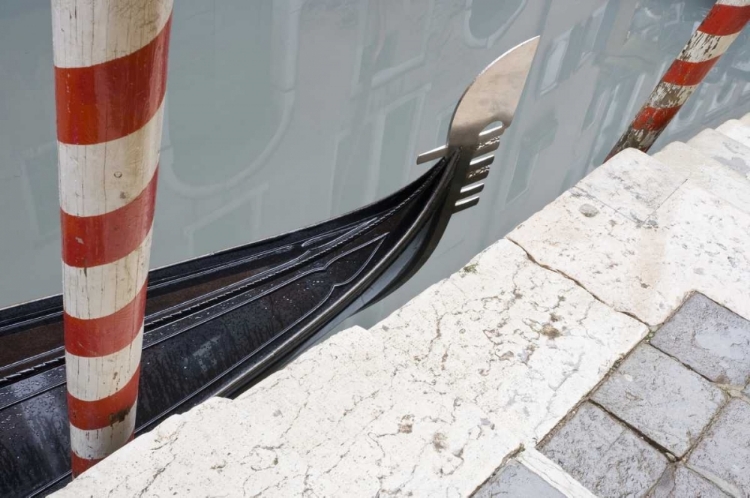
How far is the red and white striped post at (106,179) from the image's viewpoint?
686mm

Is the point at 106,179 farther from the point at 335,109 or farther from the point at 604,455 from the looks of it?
the point at 335,109

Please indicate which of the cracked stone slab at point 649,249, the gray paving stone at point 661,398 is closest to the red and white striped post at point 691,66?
the cracked stone slab at point 649,249

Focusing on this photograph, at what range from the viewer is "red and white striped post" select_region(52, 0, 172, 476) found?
2.25 ft

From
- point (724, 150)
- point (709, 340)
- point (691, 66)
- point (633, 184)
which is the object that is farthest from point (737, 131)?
point (709, 340)

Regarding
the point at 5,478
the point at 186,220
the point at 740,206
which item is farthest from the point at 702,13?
the point at 5,478

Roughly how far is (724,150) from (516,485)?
6.62 ft

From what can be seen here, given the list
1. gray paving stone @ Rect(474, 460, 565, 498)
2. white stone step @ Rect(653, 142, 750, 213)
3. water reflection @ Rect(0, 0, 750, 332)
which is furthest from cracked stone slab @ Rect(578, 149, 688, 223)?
water reflection @ Rect(0, 0, 750, 332)

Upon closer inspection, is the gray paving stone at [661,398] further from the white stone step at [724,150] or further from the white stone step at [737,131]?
the white stone step at [737,131]

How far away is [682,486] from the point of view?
1284mm

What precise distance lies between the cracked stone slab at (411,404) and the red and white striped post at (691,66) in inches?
50.6

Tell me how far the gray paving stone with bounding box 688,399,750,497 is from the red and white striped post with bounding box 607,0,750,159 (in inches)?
59.3

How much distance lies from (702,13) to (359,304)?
19.0ft

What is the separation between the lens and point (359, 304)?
201 cm

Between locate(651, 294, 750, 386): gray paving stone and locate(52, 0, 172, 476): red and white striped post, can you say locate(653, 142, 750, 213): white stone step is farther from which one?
locate(52, 0, 172, 476): red and white striped post
